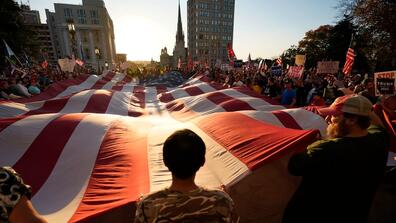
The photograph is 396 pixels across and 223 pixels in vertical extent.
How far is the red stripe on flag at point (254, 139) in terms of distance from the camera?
2.22 metres


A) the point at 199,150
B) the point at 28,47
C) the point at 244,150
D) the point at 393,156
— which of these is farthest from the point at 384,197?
the point at 28,47

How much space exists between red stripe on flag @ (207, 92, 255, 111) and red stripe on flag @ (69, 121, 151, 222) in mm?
2595

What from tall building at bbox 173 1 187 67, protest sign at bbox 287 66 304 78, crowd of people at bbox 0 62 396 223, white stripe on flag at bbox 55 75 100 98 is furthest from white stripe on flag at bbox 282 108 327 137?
tall building at bbox 173 1 187 67

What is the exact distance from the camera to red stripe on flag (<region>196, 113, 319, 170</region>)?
7.28ft

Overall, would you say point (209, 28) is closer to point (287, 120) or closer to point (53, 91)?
point (53, 91)

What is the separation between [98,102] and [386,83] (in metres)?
6.11

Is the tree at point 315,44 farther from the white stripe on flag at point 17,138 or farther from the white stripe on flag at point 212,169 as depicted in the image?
the white stripe on flag at point 17,138

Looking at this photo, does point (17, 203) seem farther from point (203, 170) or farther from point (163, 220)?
point (203, 170)

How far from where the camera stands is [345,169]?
4.83ft

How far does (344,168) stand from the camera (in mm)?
1469

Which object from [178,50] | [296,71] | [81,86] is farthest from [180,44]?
[81,86]

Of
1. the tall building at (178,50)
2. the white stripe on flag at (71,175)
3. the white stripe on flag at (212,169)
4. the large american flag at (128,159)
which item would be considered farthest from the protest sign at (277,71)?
the tall building at (178,50)

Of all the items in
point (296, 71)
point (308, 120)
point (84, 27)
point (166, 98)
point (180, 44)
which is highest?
point (84, 27)

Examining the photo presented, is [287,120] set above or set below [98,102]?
above
